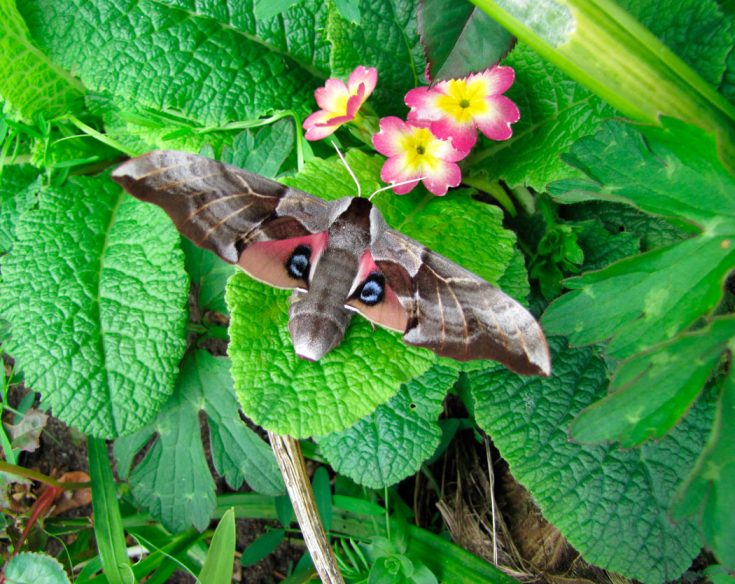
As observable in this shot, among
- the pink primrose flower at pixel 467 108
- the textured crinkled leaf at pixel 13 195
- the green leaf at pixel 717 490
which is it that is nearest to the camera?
the green leaf at pixel 717 490

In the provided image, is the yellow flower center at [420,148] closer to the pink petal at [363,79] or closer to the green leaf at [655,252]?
the pink petal at [363,79]

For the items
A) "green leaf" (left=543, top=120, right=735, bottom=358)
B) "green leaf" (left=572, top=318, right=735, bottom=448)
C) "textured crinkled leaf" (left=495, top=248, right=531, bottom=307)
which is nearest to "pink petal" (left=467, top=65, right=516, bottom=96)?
"green leaf" (left=543, top=120, right=735, bottom=358)

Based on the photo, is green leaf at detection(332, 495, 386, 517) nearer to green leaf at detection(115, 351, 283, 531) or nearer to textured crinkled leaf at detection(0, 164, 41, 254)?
green leaf at detection(115, 351, 283, 531)

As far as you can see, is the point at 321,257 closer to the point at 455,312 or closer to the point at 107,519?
the point at 455,312

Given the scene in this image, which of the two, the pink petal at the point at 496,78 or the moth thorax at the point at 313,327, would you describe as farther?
the pink petal at the point at 496,78

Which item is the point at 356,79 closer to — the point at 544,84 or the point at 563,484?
the point at 544,84

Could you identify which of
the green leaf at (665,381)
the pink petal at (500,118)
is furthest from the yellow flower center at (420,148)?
the green leaf at (665,381)

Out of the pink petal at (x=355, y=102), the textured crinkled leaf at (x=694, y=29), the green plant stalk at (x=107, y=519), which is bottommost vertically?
the green plant stalk at (x=107, y=519)
